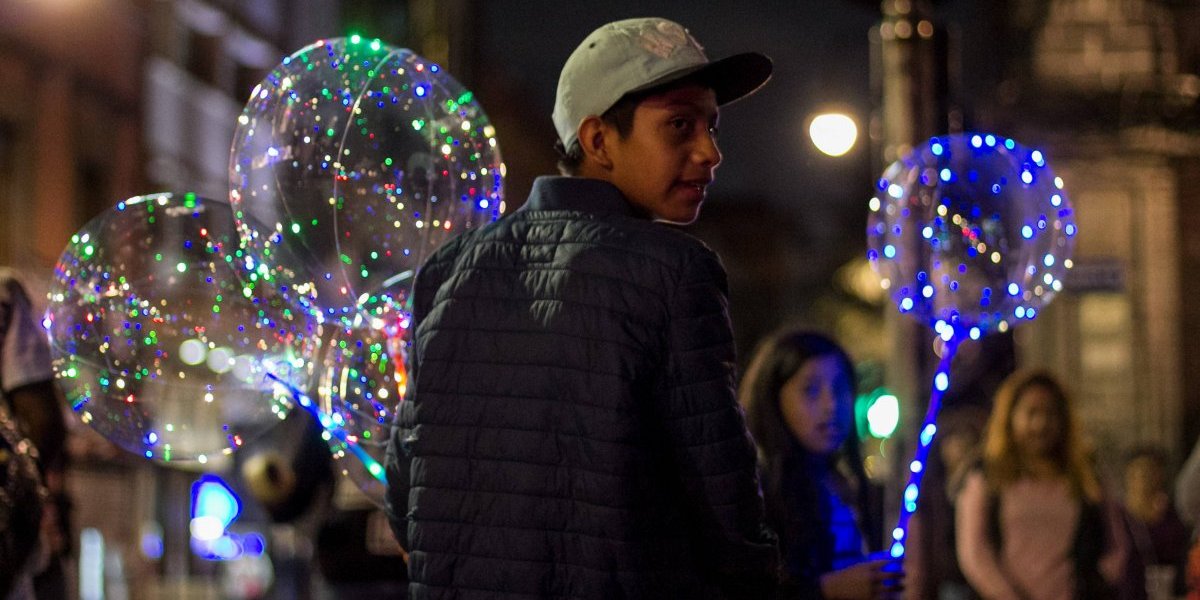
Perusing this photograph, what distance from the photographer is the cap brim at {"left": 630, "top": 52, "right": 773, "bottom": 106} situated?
3.12m

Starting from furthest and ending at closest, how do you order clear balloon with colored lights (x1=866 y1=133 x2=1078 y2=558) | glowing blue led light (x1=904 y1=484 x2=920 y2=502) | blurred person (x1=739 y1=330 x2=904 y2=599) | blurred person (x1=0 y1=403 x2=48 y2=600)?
1. clear balloon with colored lights (x1=866 y1=133 x2=1078 y2=558)
2. blurred person (x1=739 y1=330 x2=904 y2=599)
3. blurred person (x1=0 y1=403 x2=48 y2=600)
4. glowing blue led light (x1=904 y1=484 x2=920 y2=502)

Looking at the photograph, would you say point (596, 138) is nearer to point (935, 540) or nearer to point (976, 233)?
point (976, 233)

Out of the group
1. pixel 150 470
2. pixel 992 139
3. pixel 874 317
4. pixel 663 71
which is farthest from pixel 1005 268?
pixel 874 317

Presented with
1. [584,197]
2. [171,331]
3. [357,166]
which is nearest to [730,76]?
[584,197]

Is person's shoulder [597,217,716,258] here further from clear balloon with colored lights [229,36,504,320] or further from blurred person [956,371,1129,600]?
blurred person [956,371,1129,600]

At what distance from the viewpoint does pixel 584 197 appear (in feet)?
10.2

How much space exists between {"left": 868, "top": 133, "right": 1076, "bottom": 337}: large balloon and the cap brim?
7.87 feet

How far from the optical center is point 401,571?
6605mm

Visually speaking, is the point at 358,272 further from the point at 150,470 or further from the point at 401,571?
the point at 150,470

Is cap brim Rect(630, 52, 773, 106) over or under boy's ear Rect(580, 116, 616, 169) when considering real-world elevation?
over

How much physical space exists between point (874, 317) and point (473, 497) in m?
34.8

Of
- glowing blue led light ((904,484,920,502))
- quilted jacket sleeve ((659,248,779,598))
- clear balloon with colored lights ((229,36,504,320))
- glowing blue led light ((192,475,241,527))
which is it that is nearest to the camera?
quilted jacket sleeve ((659,248,779,598))

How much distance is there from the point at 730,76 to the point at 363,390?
59.2 inches

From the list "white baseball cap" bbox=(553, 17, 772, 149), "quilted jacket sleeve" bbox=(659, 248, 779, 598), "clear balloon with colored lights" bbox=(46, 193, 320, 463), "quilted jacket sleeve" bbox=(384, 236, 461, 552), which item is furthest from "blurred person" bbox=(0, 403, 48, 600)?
"quilted jacket sleeve" bbox=(659, 248, 779, 598)
